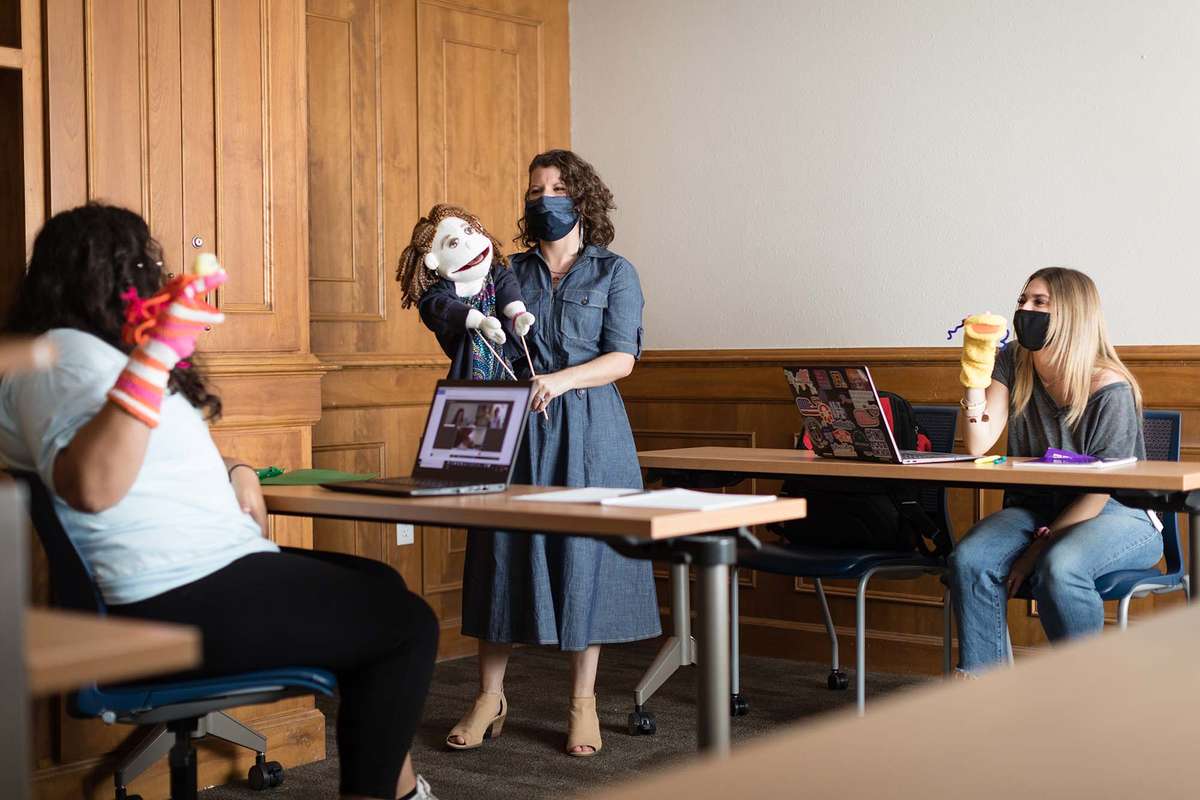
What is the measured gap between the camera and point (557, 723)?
3668mm

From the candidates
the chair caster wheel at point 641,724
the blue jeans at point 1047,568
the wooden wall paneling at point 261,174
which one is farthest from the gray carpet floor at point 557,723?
the wooden wall paneling at point 261,174

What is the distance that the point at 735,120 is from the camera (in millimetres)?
4609

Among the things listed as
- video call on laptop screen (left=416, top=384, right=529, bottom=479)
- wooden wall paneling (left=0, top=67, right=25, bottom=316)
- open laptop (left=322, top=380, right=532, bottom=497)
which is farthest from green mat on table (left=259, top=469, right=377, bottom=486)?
A: wooden wall paneling (left=0, top=67, right=25, bottom=316)

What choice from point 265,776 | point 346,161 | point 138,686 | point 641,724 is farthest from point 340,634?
point 346,161

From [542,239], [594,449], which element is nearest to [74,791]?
[594,449]

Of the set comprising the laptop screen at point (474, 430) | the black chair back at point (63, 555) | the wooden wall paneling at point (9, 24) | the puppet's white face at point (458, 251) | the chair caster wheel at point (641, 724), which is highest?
the wooden wall paneling at point (9, 24)

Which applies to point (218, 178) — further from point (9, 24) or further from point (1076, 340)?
point (1076, 340)

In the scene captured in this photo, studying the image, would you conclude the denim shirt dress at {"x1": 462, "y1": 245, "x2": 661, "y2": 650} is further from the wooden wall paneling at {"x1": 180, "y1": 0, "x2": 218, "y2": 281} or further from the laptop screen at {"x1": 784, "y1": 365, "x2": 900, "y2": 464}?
the wooden wall paneling at {"x1": 180, "y1": 0, "x2": 218, "y2": 281}

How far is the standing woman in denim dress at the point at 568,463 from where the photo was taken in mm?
3361

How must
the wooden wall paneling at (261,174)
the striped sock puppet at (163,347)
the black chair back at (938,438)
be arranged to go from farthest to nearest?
the black chair back at (938,438) < the wooden wall paneling at (261,174) < the striped sock puppet at (163,347)

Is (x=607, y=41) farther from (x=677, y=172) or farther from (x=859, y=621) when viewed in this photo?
(x=859, y=621)

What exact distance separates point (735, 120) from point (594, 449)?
65.9 inches

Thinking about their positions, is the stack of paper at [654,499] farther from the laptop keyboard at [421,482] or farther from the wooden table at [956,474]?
the wooden table at [956,474]

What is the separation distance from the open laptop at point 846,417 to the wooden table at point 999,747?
85.5 inches
